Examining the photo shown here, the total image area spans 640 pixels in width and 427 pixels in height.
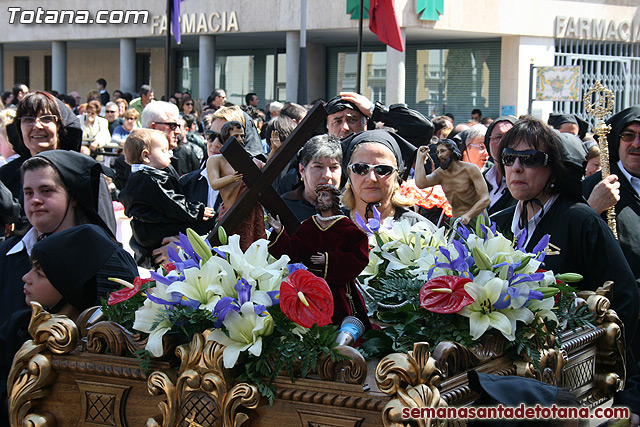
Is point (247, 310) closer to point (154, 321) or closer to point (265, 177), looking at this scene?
point (154, 321)

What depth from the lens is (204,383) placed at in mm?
2336

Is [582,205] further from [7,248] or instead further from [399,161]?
[7,248]

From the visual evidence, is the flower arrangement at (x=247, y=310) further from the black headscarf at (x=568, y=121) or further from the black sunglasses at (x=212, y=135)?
the black headscarf at (x=568, y=121)

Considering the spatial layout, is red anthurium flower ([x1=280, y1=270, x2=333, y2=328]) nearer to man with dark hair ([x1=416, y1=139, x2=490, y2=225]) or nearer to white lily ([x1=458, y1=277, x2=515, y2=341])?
white lily ([x1=458, y1=277, x2=515, y2=341])

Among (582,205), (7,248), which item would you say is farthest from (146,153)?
(582,205)

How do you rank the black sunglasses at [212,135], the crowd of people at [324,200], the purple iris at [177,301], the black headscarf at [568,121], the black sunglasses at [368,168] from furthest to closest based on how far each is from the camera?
the black headscarf at [568,121] → the black sunglasses at [212,135] → the black sunglasses at [368,168] → the crowd of people at [324,200] → the purple iris at [177,301]

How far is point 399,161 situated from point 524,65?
20.6 m

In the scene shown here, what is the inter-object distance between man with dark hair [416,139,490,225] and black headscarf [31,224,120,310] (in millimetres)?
3354

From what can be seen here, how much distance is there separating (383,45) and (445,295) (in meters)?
A: 24.5

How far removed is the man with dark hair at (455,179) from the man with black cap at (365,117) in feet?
0.51

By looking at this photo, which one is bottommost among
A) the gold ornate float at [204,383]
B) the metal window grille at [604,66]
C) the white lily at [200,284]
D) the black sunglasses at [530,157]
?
the gold ornate float at [204,383]

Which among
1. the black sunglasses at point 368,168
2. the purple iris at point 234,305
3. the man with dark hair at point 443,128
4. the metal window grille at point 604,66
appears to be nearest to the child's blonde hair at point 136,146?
the black sunglasses at point 368,168

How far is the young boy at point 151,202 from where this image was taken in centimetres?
600

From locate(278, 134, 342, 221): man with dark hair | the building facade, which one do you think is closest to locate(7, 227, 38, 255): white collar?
locate(278, 134, 342, 221): man with dark hair
